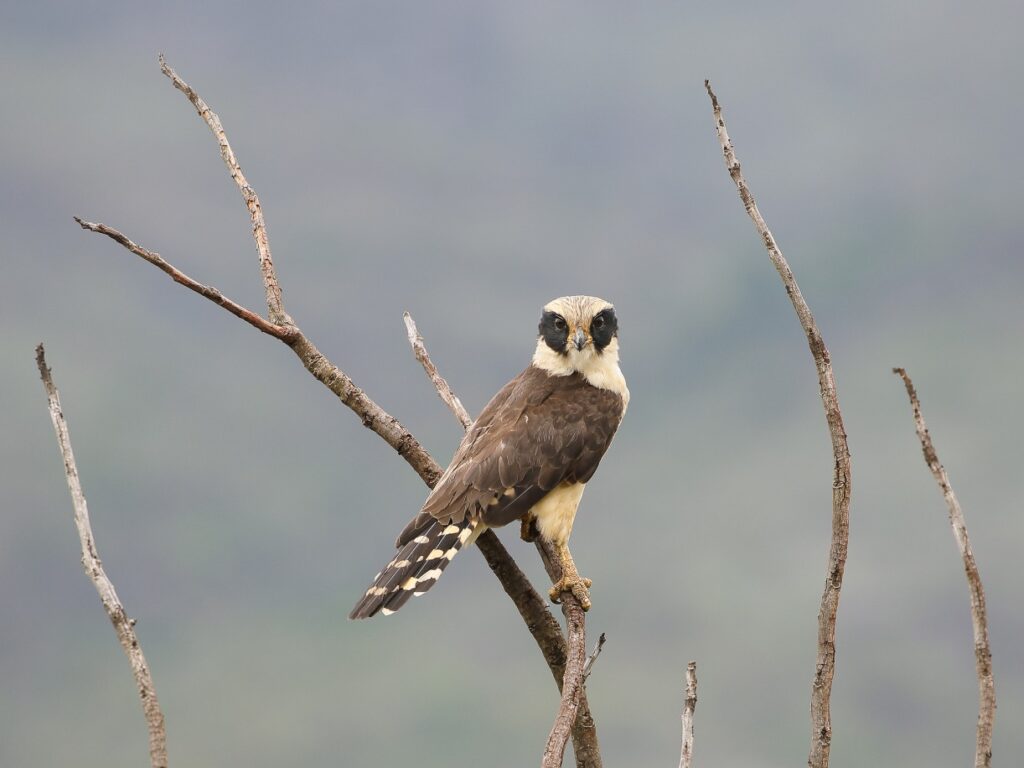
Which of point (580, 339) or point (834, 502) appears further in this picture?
point (580, 339)

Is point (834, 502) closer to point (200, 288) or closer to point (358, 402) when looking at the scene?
point (358, 402)

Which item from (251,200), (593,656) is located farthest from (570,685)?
(251,200)

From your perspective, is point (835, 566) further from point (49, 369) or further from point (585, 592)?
point (49, 369)

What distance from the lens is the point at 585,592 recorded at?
4.79 m

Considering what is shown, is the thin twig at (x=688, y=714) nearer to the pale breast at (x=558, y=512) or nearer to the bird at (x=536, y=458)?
the bird at (x=536, y=458)

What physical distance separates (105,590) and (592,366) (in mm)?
3075

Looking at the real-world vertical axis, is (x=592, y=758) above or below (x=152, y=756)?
above

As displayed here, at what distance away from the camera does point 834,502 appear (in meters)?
3.65

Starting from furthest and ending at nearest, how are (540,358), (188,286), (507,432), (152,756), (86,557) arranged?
(540,358)
(507,432)
(188,286)
(86,557)
(152,756)

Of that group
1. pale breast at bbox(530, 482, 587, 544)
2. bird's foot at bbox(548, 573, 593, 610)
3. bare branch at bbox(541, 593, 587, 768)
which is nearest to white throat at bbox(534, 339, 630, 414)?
pale breast at bbox(530, 482, 587, 544)

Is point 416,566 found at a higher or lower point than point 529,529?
lower

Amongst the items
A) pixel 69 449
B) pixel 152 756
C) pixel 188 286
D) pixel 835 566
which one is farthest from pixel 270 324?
pixel 835 566

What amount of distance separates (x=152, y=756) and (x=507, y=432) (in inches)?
98.8

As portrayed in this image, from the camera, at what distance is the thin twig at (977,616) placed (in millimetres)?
3529
